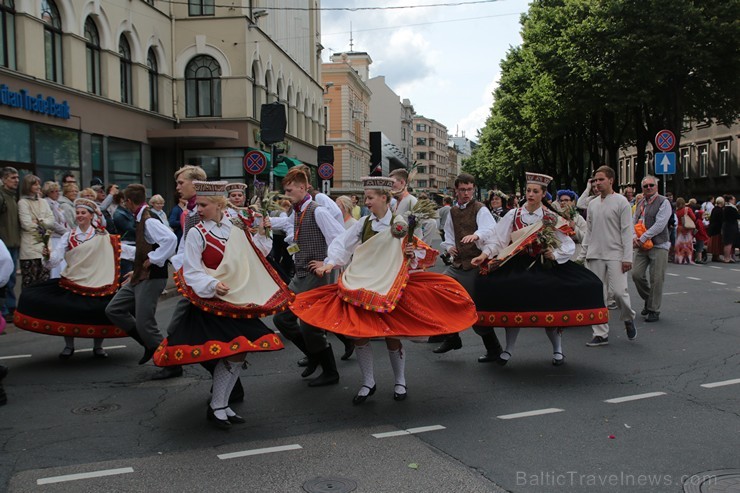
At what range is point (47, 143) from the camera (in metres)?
21.6

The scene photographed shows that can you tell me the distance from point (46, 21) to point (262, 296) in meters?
19.1

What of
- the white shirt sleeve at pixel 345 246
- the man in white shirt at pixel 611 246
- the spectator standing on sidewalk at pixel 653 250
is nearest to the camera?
the white shirt sleeve at pixel 345 246

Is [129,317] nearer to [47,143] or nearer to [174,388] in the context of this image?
[174,388]

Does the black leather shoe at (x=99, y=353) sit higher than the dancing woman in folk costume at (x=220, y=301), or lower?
lower

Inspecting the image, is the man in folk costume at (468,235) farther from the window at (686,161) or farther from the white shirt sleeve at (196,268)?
the window at (686,161)

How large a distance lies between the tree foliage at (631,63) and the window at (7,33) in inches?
899

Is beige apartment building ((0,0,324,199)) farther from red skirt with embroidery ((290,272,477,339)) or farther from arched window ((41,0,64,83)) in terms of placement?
red skirt with embroidery ((290,272,477,339))

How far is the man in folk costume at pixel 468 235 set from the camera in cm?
801

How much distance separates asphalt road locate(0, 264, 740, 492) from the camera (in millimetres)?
4738

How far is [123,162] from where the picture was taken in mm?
26859

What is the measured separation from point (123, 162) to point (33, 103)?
6334mm

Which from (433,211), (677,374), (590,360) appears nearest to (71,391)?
(433,211)

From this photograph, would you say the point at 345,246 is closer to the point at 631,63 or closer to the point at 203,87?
the point at 203,87

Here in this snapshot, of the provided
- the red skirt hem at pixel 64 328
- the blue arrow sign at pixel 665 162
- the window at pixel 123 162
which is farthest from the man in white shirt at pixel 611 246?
the window at pixel 123 162
